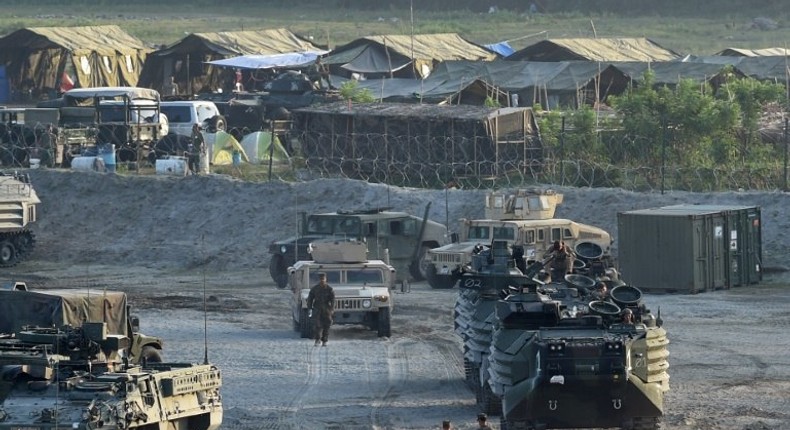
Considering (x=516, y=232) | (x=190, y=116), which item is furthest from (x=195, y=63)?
(x=516, y=232)

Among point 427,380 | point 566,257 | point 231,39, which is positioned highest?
point 231,39

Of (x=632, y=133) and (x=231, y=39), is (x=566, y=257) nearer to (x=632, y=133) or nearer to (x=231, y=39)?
(x=632, y=133)

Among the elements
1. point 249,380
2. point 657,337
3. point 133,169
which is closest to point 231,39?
point 133,169

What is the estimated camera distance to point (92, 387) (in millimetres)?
15398

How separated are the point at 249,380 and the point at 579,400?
6.26 meters

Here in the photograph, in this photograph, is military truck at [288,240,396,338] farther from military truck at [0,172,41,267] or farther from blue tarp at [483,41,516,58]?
blue tarp at [483,41,516,58]

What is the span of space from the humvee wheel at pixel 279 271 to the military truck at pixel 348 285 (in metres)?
4.47

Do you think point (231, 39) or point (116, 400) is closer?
point (116, 400)

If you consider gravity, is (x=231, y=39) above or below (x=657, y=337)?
above

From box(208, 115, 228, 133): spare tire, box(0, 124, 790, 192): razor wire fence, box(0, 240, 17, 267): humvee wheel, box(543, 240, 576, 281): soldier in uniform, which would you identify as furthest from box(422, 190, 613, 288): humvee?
box(208, 115, 228, 133): spare tire

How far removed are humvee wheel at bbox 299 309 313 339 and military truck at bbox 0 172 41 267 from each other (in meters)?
11.1

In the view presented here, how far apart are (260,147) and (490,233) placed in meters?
15.0

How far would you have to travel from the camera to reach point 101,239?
36969mm

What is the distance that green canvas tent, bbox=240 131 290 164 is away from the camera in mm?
43719
